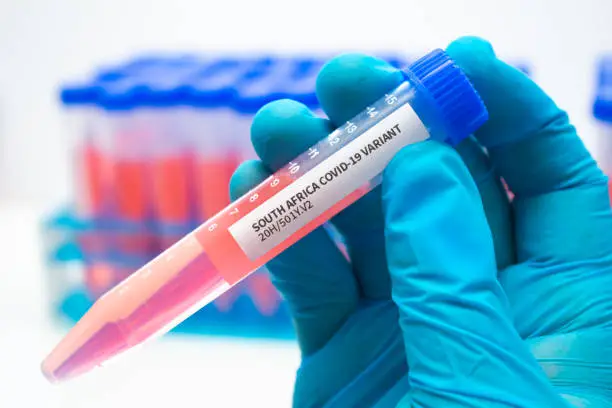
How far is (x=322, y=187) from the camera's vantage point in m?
0.56

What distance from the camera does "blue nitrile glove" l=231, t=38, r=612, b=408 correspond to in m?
0.56

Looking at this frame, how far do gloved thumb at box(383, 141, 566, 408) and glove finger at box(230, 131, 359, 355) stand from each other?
0.10 metres

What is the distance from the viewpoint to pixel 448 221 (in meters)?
0.57

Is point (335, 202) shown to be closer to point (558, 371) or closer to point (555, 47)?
point (558, 371)

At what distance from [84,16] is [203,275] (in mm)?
1092

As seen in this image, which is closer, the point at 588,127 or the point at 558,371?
the point at 558,371

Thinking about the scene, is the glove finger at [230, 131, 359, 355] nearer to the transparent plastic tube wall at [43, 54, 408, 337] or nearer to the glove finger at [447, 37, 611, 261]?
the glove finger at [447, 37, 611, 261]

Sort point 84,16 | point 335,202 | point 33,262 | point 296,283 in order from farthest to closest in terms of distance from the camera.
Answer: point 84,16
point 33,262
point 296,283
point 335,202

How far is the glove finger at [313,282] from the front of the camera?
66cm

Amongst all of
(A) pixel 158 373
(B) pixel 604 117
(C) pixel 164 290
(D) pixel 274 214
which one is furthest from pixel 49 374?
(B) pixel 604 117

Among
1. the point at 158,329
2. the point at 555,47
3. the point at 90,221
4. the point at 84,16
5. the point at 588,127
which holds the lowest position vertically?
the point at 588,127

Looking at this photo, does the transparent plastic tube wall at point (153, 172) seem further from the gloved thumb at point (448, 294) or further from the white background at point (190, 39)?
the gloved thumb at point (448, 294)

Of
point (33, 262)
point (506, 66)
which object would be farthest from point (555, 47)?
point (33, 262)

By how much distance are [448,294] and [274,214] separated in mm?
146
